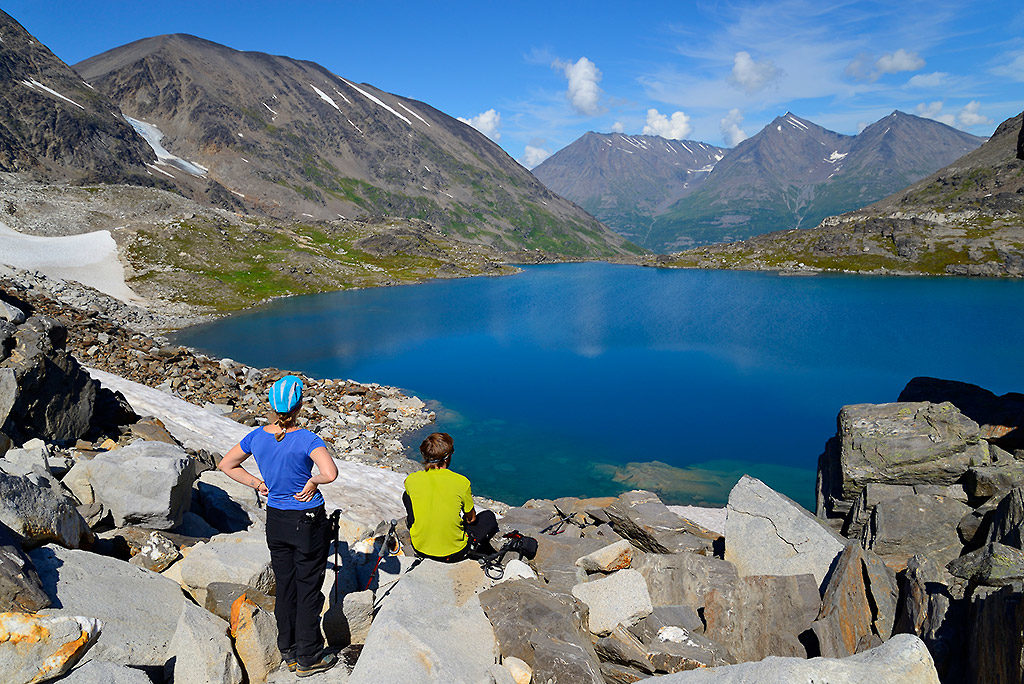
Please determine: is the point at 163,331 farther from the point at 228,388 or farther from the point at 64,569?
the point at 64,569

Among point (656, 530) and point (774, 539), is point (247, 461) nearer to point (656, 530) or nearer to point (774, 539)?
point (656, 530)

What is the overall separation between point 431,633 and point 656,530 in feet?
28.5

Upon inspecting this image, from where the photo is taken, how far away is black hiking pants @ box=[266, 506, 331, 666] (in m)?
7.02

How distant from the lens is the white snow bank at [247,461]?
57.9 feet

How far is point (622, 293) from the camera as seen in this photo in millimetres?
124375

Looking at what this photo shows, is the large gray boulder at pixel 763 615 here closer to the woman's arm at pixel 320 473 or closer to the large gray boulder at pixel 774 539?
the large gray boulder at pixel 774 539

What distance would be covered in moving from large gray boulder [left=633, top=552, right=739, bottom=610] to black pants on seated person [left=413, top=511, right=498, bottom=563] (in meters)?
3.30

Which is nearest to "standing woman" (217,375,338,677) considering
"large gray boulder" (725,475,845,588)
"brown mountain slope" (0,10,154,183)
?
"large gray boulder" (725,475,845,588)

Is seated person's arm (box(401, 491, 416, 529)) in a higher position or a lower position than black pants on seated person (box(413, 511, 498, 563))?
higher

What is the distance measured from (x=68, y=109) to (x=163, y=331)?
178 m

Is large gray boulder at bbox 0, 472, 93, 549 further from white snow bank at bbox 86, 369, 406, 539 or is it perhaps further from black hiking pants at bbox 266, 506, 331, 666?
white snow bank at bbox 86, 369, 406, 539

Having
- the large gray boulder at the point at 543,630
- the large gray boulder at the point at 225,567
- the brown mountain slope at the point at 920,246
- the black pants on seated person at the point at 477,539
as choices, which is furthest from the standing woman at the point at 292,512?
the brown mountain slope at the point at 920,246

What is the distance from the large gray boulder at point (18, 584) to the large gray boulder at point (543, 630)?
17.9ft

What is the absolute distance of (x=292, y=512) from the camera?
7.21 meters
